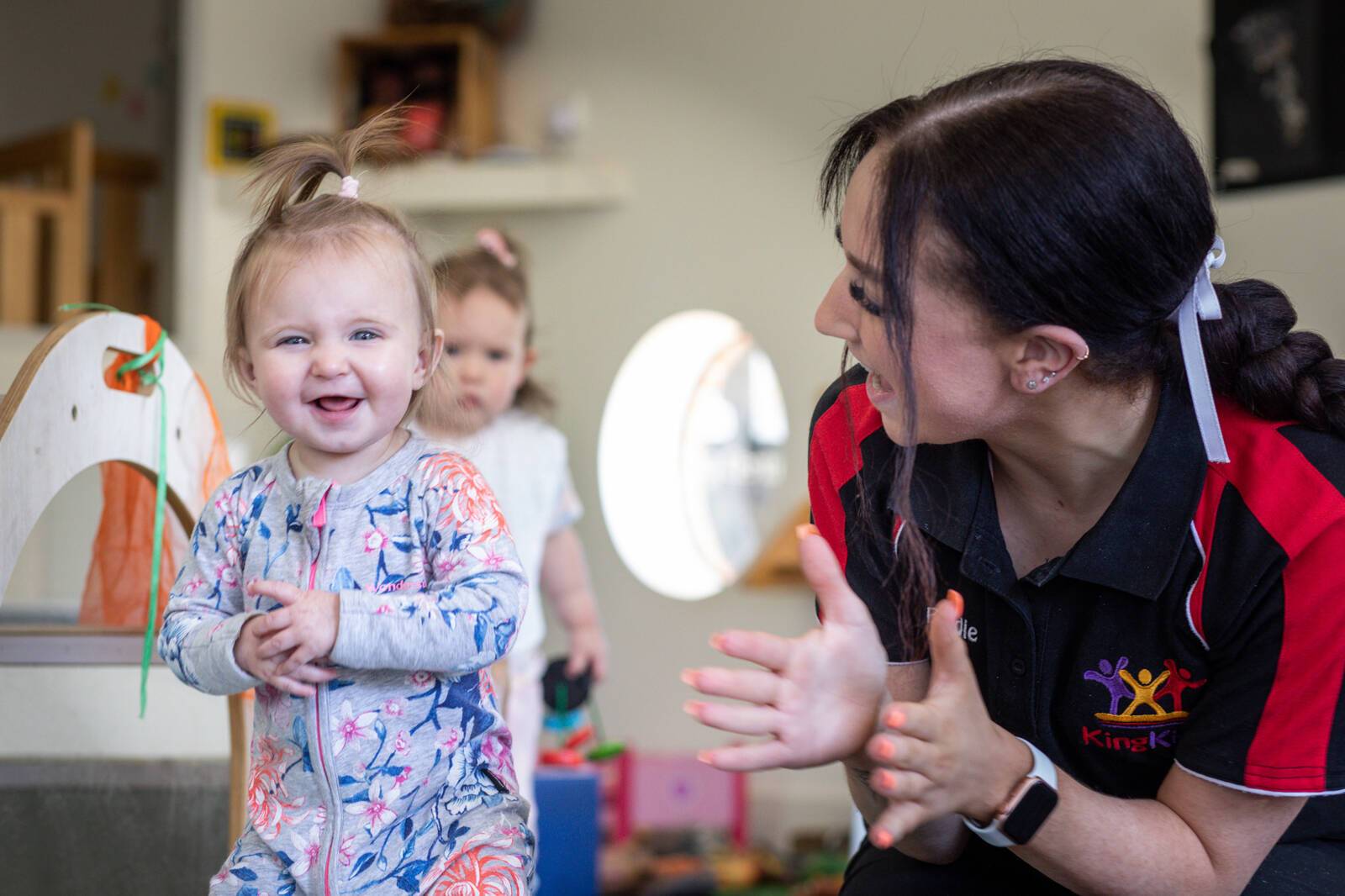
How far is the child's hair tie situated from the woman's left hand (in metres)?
1.53

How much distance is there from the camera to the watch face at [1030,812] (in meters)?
0.92

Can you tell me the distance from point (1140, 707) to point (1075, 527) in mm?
150

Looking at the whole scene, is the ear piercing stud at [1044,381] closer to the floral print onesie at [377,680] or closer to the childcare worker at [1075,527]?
the childcare worker at [1075,527]

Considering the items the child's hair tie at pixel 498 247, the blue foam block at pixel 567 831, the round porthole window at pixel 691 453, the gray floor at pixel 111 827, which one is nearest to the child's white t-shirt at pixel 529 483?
the child's hair tie at pixel 498 247

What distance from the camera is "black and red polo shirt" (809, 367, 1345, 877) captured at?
3.20 ft

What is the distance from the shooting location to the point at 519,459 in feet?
7.24

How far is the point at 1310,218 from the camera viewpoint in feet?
7.66

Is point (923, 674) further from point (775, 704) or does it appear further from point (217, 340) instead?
point (217, 340)

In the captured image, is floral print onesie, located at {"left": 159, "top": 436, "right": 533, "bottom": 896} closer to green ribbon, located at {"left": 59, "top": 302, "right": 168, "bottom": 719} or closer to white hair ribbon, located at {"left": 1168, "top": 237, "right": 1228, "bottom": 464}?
green ribbon, located at {"left": 59, "top": 302, "right": 168, "bottom": 719}

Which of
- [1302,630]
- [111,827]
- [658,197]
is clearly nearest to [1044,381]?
[1302,630]

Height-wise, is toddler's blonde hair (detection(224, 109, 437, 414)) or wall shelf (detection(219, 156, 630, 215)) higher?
wall shelf (detection(219, 156, 630, 215))

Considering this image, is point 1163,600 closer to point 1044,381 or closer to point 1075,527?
point 1075,527

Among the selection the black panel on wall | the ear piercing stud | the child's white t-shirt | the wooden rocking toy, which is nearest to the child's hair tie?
the child's white t-shirt

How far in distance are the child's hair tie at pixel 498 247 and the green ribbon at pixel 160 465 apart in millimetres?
996
